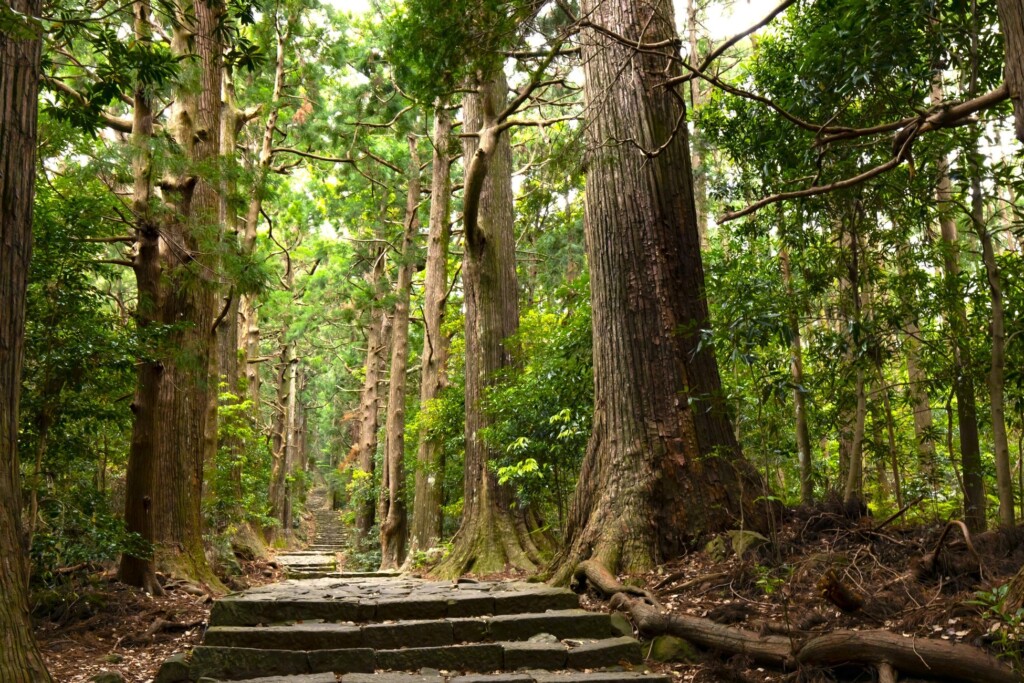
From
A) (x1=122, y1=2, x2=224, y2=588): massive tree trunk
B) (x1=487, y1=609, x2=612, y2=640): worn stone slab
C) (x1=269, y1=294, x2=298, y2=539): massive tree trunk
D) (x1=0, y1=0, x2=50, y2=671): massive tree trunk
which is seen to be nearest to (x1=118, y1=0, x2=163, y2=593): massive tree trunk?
(x1=122, y1=2, x2=224, y2=588): massive tree trunk

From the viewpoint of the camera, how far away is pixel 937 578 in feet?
13.2

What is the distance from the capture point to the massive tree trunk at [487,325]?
8953 mm

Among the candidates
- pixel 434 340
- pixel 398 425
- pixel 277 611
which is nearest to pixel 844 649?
pixel 277 611

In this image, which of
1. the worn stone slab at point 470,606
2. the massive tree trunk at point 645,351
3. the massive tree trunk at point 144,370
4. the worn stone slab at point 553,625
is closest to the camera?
the worn stone slab at point 553,625

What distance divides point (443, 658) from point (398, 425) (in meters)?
10.7

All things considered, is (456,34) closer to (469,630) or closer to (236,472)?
(469,630)

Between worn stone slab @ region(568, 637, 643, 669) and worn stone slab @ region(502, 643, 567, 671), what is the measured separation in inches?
2.7

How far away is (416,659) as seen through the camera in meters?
4.70

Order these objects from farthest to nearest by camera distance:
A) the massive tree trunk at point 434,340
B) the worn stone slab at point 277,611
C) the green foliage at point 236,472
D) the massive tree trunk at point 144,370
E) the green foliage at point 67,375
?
the massive tree trunk at point 434,340 < the green foliage at point 236,472 < the massive tree trunk at point 144,370 < the green foliage at point 67,375 < the worn stone slab at point 277,611

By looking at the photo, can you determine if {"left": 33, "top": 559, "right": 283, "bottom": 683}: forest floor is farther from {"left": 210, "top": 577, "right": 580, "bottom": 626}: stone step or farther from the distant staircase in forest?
the distant staircase in forest

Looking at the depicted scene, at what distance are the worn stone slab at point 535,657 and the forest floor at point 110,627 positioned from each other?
2538mm

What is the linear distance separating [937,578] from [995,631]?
2.68ft

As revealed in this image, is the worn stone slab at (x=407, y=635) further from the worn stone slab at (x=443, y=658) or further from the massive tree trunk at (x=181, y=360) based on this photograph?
the massive tree trunk at (x=181, y=360)

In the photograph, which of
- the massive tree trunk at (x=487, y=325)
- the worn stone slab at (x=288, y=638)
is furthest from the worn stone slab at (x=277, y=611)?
the massive tree trunk at (x=487, y=325)
